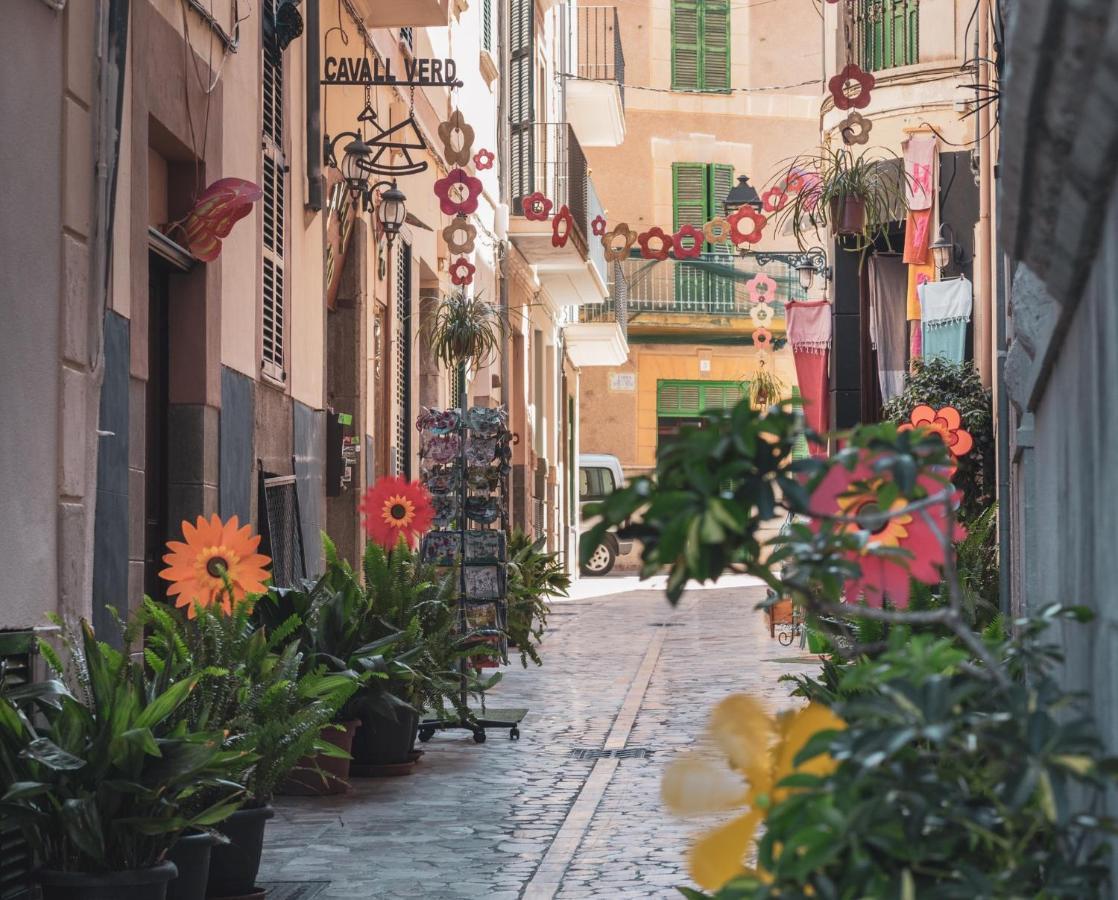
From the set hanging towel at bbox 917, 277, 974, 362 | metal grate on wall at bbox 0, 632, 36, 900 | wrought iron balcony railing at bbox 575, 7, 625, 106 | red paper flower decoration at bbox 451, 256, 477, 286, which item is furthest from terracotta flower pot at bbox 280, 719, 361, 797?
wrought iron balcony railing at bbox 575, 7, 625, 106

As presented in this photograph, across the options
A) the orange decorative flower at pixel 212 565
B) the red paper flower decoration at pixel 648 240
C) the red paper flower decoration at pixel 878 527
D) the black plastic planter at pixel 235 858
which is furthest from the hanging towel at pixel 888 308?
the red paper flower decoration at pixel 878 527

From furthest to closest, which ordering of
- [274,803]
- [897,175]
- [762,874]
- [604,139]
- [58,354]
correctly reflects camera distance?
[604,139]
[897,175]
[274,803]
[58,354]
[762,874]

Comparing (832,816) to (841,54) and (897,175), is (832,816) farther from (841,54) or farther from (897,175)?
(841,54)

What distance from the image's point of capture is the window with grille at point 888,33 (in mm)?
19391

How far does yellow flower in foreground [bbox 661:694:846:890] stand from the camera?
272 cm

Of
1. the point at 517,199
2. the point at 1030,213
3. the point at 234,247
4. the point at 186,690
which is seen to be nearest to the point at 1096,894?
the point at 1030,213

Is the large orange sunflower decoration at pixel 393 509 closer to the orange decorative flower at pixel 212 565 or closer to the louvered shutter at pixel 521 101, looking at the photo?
the orange decorative flower at pixel 212 565

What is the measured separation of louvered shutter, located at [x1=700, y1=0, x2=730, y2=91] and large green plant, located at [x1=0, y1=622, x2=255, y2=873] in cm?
3888

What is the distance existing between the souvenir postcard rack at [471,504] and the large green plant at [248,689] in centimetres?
547

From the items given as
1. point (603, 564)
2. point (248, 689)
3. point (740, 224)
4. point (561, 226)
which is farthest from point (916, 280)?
point (603, 564)

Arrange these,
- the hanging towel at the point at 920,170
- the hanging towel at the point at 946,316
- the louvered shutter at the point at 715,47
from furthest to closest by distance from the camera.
A: the louvered shutter at the point at 715,47, the hanging towel at the point at 920,170, the hanging towel at the point at 946,316

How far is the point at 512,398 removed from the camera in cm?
2634

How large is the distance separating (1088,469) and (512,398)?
23.5 meters

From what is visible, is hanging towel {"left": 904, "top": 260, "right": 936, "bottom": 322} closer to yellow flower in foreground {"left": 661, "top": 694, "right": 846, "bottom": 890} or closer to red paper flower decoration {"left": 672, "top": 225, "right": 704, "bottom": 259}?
red paper flower decoration {"left": 672, "top": 225, "right": 704, "bottom": 259}
